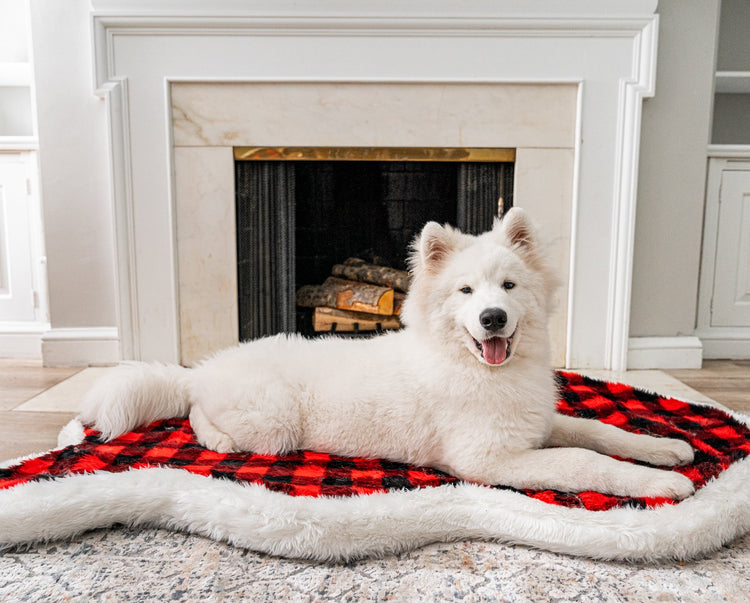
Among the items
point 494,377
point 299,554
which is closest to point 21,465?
point 299,554

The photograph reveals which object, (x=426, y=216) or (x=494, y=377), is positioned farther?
(x=426, y=216)

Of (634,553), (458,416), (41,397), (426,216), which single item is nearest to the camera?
(634,553)

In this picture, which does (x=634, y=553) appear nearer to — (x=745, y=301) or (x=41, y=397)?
(x=41, y=397)

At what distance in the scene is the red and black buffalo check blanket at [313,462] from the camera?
133 cm

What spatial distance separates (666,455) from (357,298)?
1909 millimetres

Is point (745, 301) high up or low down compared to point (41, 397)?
up

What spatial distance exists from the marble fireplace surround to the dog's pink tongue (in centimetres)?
169

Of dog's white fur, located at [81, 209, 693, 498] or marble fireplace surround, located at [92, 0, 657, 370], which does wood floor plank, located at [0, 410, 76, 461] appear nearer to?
dog's white fur, located at [81, 209, 693, 498]

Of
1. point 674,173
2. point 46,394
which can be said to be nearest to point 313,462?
point 46,394

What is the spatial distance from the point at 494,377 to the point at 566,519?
374 millimetres

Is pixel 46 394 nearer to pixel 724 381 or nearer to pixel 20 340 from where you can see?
pixel 20 340

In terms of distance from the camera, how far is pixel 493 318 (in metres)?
1.30

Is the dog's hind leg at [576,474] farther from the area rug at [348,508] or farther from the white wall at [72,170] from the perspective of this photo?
the white wall at [72,170]

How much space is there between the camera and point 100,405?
1.68 m
